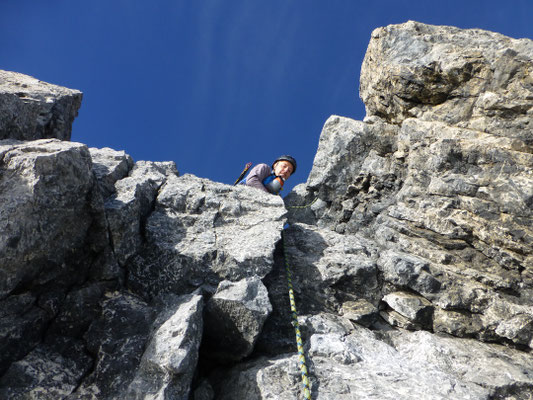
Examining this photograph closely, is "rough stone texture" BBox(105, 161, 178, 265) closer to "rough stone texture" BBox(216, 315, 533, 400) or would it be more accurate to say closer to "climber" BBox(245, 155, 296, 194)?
"rough stone texture" BBox(216, 315, 533, 400)

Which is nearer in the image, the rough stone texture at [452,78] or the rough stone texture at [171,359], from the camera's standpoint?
the rough stone texture at [171,359]

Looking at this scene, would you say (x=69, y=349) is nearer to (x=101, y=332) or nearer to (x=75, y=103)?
(x=101, y=332)

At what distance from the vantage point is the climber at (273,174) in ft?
46.2

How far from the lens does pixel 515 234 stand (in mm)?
8062

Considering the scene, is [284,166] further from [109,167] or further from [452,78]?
[109,167]

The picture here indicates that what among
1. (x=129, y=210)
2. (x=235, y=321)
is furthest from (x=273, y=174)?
(x=235, y=321)

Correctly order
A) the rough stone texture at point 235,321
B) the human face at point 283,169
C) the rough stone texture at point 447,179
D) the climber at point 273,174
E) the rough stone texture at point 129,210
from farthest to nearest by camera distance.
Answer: the human face at point 283,169, the climber at point 273,174, the rough stone texture at point 447,179, the rough stone texture at point 129,210, the rough stone texture at point 235,321

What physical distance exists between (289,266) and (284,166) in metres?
7.20

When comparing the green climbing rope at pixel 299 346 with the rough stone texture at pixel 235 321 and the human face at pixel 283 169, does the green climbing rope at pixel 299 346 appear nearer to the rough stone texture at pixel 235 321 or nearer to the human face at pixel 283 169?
the rough stone texture at pixel 235 321

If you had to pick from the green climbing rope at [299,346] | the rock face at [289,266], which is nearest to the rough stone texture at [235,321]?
the rock face at [289,266]

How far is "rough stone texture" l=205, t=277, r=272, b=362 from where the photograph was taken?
6609 millimetres

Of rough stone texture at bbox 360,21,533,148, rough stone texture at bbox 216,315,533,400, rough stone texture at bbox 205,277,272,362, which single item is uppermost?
rough stone texture at bbox 360,21,533,148

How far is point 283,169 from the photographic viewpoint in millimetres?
15422

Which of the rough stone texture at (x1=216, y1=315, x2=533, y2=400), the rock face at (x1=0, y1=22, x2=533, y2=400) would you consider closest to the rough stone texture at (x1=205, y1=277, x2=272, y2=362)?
the rock face at (x1=0, y1=22, x2=533, y2=400)
